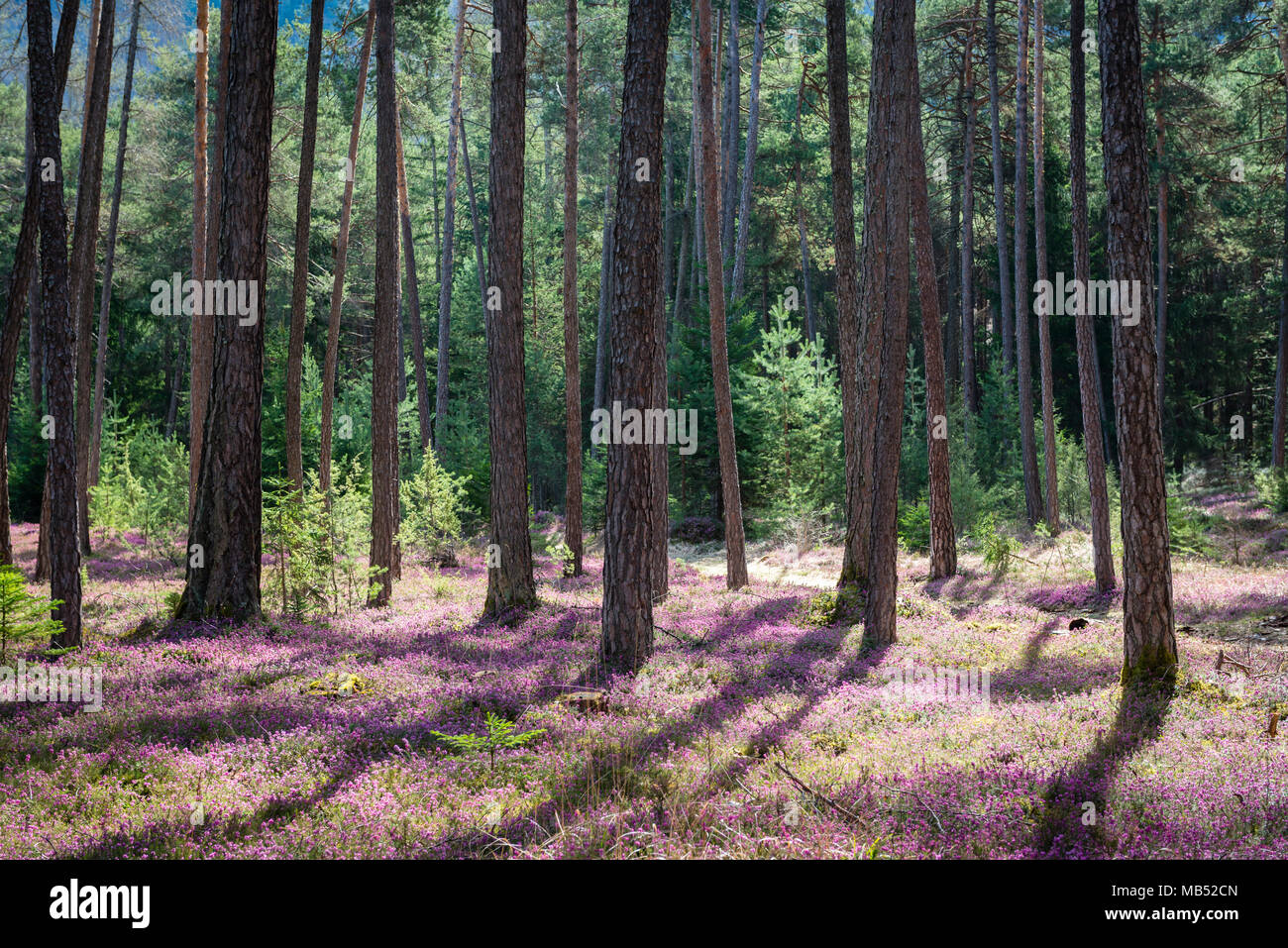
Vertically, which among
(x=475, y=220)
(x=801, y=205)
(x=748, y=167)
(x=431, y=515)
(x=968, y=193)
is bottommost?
(x=431, y=515)

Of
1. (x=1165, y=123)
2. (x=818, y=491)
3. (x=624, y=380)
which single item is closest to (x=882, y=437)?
(x=624, y=380)

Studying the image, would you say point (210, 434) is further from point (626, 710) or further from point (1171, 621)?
point (1171, 621)

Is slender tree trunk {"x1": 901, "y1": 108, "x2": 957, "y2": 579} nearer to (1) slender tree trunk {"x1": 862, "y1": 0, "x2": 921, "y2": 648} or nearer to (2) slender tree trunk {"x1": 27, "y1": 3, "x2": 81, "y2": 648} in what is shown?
(1) slender tree trunk {"x1": 862, "y1": 0, "x2": 921, "y2": 648}

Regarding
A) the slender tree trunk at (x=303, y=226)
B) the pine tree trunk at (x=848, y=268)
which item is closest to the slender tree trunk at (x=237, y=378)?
the slender tree trunk at (x=303, y=226)

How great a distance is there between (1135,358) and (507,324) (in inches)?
291

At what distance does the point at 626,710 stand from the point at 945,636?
16.9 feet

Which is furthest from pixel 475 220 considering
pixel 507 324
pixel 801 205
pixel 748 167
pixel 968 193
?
pixel 507 324

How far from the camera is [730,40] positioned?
2731cm

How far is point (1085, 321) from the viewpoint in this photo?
43.9 feet

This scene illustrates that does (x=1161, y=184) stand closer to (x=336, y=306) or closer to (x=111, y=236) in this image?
(x=336, y=306)

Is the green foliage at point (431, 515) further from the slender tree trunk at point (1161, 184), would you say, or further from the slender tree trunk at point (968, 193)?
the slender tree trunk at point (1161, 184)

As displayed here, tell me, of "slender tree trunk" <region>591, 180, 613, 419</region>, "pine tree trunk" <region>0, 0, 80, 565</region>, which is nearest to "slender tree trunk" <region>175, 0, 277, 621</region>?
"pine tree trunk" <region>0, 0, 80, 565</region>

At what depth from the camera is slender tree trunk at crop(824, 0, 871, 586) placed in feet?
40.9

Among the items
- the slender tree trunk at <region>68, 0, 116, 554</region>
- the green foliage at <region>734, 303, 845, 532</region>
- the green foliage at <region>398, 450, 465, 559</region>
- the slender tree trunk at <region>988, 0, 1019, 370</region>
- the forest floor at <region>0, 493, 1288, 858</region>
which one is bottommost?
the forest floor at <region>0, 493, 1288, 858</region>
